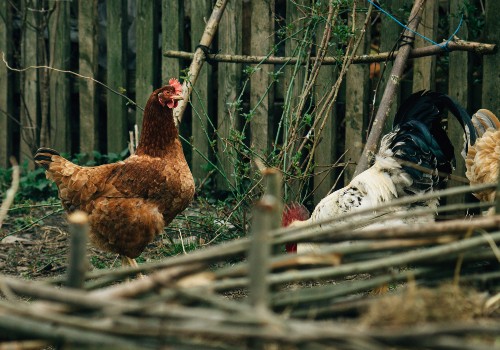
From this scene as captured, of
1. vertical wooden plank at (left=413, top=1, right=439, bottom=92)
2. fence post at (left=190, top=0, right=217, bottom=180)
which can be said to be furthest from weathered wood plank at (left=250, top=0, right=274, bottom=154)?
vertical wooden plank at (left=413, top=1, right=439, bottom=92)

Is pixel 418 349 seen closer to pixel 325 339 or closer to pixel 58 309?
pixel 325 339

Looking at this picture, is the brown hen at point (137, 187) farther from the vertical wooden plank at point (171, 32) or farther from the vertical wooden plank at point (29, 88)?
the vertical wooden plank at point (29, 88)

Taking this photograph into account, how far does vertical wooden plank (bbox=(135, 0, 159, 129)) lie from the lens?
23.0ft

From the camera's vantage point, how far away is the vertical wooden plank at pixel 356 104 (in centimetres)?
593

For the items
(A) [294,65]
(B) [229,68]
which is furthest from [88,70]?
(A) [294,65]

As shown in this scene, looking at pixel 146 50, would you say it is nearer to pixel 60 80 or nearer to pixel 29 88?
pixel 60 80

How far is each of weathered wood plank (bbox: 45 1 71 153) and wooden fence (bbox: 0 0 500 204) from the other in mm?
10

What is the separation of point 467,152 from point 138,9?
3.50 metres

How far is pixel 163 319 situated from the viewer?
1750 mm

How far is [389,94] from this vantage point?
5.02 metres

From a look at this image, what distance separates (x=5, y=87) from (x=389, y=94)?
4.31m

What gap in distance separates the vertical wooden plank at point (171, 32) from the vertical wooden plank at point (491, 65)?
2669mm

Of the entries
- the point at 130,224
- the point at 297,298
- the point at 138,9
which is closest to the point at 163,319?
the point at 297,298


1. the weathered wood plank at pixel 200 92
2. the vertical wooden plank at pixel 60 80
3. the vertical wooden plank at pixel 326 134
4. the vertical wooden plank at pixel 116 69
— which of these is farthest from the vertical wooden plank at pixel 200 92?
the vertical wooden plank at pixel 60 80
